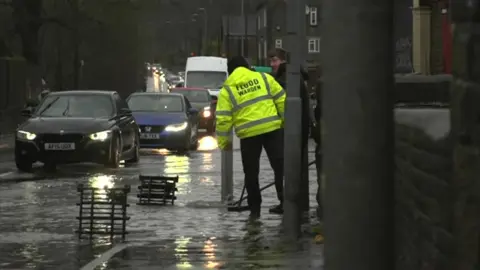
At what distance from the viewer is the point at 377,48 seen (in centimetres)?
354

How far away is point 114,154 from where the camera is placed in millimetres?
19578

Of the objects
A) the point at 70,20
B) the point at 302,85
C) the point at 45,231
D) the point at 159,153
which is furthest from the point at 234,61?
the point at 70,20

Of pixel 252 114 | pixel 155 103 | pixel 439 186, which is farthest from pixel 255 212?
pixel 155 103

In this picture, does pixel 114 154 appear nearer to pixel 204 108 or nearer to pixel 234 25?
pixel 204 108

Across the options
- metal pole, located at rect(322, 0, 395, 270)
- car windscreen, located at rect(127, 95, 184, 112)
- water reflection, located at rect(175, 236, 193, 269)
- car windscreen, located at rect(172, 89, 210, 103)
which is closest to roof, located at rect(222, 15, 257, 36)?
car windscreen, located at rect(172, 89, 210, 103)

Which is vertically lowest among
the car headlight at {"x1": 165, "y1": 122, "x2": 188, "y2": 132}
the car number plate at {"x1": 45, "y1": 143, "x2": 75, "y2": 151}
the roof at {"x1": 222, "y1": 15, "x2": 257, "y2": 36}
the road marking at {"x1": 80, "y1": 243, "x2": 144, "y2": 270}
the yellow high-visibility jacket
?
the road marking at {"x1": 80, "y1": 243, "x2": 144, "y2": 270}

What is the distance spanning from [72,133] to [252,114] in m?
8.13

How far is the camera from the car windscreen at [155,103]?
27150mm

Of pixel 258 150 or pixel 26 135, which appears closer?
pixel 258 150

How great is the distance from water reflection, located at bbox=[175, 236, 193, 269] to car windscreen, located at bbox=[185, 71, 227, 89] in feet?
117

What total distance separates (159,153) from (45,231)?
14.8 metres

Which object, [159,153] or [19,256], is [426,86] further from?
[159,153]

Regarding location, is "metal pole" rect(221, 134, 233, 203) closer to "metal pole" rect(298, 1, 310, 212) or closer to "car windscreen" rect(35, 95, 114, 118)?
"metal pole" rect(298, 1, 310, 212)

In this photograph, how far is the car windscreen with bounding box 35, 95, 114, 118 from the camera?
2027cm
